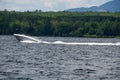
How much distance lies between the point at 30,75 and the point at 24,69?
603 centimetres

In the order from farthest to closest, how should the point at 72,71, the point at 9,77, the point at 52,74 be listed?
the point at 72,71
the point at 52,74
the point at 9,77

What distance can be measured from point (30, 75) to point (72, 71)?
711 centimetres

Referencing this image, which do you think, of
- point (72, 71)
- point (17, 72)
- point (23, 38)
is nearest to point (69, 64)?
point (72, 71)

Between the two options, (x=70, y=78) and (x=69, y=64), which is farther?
(x=69, y=64)

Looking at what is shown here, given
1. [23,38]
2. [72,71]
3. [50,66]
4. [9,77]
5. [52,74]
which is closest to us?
[9,77]

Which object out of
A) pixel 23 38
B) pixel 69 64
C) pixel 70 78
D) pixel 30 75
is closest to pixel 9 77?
pixel 30 75

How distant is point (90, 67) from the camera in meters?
63.2

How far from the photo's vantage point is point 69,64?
66.8 metres

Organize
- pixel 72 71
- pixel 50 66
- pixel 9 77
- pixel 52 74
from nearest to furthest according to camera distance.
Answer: pixel 9 77 → pixel 52 74 → pixel 72 71 → pixel 50 66

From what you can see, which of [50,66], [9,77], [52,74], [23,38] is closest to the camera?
[9,77]

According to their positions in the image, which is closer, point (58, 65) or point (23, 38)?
point (58, 65)

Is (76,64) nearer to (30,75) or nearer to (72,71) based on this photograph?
(72,71)

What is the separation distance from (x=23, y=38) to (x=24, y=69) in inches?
3250

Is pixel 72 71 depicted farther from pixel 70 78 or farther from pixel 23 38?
pixel 23 38
